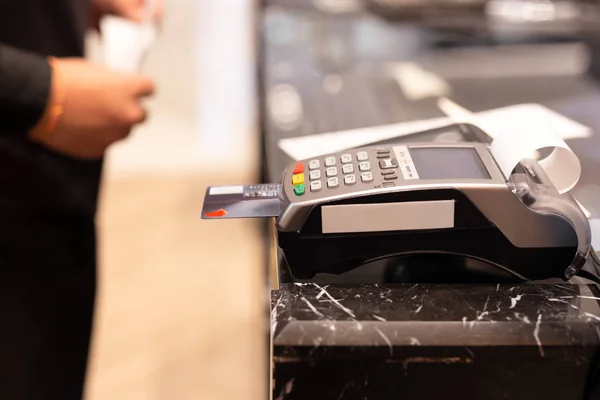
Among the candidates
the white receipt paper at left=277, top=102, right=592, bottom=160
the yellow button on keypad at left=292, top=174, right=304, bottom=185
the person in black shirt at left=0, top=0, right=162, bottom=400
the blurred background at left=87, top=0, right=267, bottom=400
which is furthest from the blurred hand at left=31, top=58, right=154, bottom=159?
the blurred background at left=87, top=0, right=267, bottom=400

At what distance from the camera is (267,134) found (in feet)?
2.66

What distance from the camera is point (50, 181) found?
0.92 m

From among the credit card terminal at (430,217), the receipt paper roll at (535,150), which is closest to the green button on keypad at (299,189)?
the credit card terminal at (430,217)

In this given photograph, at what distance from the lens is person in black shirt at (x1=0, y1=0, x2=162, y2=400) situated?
0.79m

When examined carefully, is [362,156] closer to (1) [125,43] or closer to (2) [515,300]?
(2) [515,300]

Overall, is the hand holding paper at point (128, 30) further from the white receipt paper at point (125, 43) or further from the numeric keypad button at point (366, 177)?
the numeric keypad button at point (366, 177)

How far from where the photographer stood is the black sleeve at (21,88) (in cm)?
75

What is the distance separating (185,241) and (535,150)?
170cm

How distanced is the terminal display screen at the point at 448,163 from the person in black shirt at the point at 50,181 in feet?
1.64

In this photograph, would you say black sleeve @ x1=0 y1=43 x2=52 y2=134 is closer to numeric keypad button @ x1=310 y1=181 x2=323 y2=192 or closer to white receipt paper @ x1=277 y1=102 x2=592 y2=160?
white receipt paper @ x1=277 y1=102 x2=592 y2=160

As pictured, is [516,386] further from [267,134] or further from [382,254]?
[267,134]

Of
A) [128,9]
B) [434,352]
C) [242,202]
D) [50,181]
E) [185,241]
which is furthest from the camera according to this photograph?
[185,241]

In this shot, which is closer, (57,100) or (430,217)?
(430,217)

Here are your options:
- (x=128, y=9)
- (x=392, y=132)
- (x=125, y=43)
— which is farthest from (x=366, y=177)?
(x=128, y=9)
